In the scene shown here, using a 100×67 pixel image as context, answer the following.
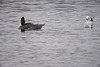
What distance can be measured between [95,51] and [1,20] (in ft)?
28.4

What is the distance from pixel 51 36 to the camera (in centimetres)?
2072

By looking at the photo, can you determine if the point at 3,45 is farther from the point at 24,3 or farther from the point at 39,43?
the point at 24,3

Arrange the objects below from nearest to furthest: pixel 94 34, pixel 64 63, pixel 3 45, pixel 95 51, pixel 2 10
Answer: pixel 64 63, pixel 95 51, pixel 3 45, pixel 94 34, pixel 2 10

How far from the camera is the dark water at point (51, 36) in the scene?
53.9 ft

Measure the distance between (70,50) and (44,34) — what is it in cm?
371

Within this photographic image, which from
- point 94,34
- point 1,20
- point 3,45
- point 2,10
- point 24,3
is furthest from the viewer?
point 24,3

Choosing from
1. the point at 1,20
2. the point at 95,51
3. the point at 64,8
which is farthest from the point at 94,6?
the point at 95,51

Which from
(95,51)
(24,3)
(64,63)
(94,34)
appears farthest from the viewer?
(24,3)

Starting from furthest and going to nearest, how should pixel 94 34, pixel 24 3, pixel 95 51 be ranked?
pixel 24 3
pixel 94 34
pixel 95 51

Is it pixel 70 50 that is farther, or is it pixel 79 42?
pixel 79 42

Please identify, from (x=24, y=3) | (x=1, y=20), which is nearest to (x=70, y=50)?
(x=1, y=20)

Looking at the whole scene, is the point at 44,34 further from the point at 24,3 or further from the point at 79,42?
the point at 24,3

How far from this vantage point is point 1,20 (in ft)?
81.9

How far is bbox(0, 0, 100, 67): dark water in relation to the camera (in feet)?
53.9
